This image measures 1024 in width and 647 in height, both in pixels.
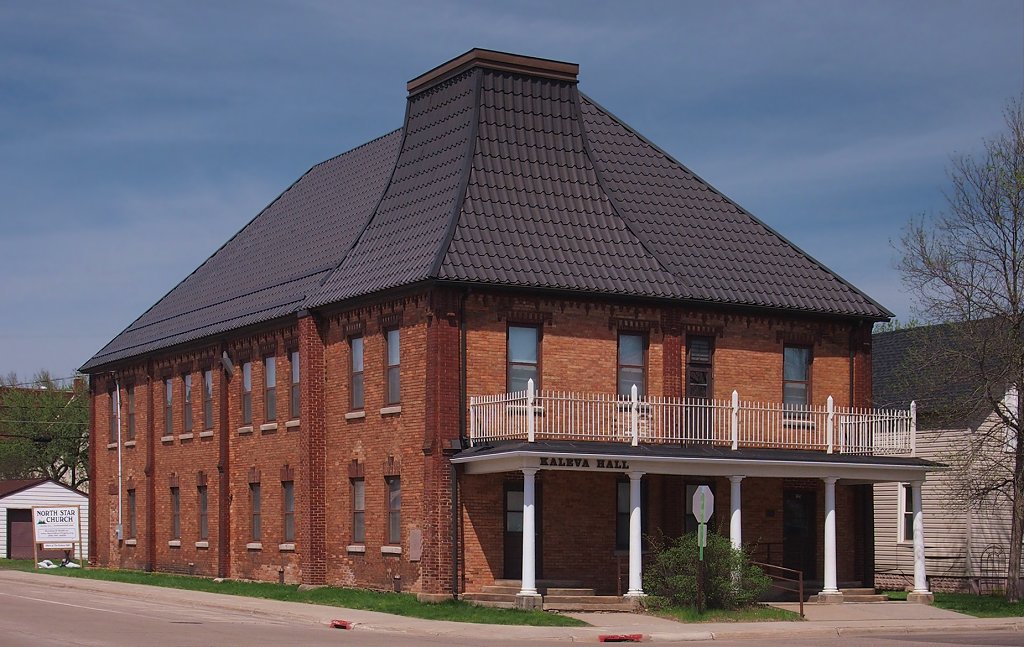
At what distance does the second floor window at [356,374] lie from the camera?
36.6m

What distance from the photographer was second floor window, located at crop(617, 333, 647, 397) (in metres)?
35.4

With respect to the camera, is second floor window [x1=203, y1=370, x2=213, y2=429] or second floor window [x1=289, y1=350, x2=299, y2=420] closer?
second floor window [x1=289, y1=350, x2=299, y2=420]

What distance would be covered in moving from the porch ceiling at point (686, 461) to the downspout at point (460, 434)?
46cm

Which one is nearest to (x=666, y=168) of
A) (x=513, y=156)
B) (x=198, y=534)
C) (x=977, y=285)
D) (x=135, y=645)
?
(x=513, y=156)

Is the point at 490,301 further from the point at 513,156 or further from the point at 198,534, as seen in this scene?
the point at 198,534

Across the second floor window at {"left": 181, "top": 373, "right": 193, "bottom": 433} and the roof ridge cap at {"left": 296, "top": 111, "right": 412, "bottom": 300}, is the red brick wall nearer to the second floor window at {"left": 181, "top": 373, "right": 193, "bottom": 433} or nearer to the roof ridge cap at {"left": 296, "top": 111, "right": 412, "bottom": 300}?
the roof ridge cap at {"left": 296, "top": 111, "right": 412, "bottom": 300}

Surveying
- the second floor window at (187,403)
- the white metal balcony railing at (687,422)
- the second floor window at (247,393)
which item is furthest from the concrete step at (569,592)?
the second floor window at (187,403)

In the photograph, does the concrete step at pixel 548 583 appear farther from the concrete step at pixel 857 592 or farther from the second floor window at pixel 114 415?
the second floor window at pixel 114 415

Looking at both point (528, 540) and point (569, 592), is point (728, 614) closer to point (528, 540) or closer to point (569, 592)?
point (569, 592)

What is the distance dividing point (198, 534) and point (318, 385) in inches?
400

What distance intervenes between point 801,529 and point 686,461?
6.56m

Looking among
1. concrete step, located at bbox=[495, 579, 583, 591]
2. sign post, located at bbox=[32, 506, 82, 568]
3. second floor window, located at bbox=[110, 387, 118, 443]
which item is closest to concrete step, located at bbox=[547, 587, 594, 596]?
concrete step, located at bbox=[495, 579, 583, 591]

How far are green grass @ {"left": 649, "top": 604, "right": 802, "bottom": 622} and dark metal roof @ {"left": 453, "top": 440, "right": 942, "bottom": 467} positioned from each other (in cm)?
313

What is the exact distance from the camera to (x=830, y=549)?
1350 inches
